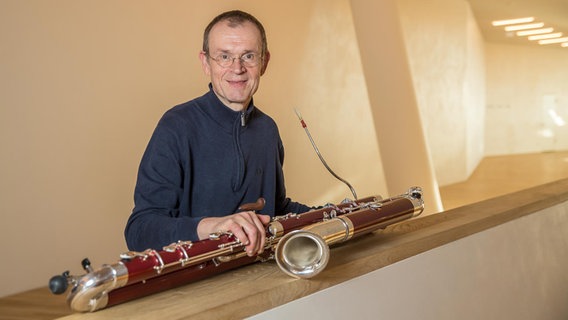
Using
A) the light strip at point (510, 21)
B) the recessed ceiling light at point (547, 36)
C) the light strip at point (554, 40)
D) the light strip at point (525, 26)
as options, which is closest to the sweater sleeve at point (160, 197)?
the light strip at point (510, 21)

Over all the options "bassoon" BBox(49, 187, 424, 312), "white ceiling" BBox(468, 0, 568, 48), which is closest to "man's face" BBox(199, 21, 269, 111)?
"bassoon" BBox(49, 187, 424, 312)

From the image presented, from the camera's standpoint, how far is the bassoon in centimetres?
118

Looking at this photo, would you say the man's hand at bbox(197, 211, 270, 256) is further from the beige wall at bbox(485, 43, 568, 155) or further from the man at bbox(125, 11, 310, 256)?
the beige wall at bbox(485, 43, 568, 155)

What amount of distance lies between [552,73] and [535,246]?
15.8 meters

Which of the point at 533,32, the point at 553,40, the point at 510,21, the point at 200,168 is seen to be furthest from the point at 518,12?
the point at 200,168

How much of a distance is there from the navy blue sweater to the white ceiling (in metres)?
10.6

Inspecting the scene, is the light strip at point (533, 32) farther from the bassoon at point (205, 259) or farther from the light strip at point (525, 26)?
the bassoon at point (205, 259)

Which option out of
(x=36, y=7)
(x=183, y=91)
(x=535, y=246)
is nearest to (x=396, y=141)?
(x=183, y=91)

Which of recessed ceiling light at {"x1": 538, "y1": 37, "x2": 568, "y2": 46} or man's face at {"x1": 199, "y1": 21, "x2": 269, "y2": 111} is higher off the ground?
recessed ceiling light at {"x1": 538, "y1": 37, "x2": 568, "y2": 46}

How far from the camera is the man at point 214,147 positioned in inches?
71.5

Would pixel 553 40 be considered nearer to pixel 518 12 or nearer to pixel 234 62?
pixel 518 12

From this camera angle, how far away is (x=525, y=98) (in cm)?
1680

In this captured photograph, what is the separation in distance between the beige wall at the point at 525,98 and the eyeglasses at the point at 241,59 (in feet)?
49.2

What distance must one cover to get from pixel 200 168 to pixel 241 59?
0.35 meters
